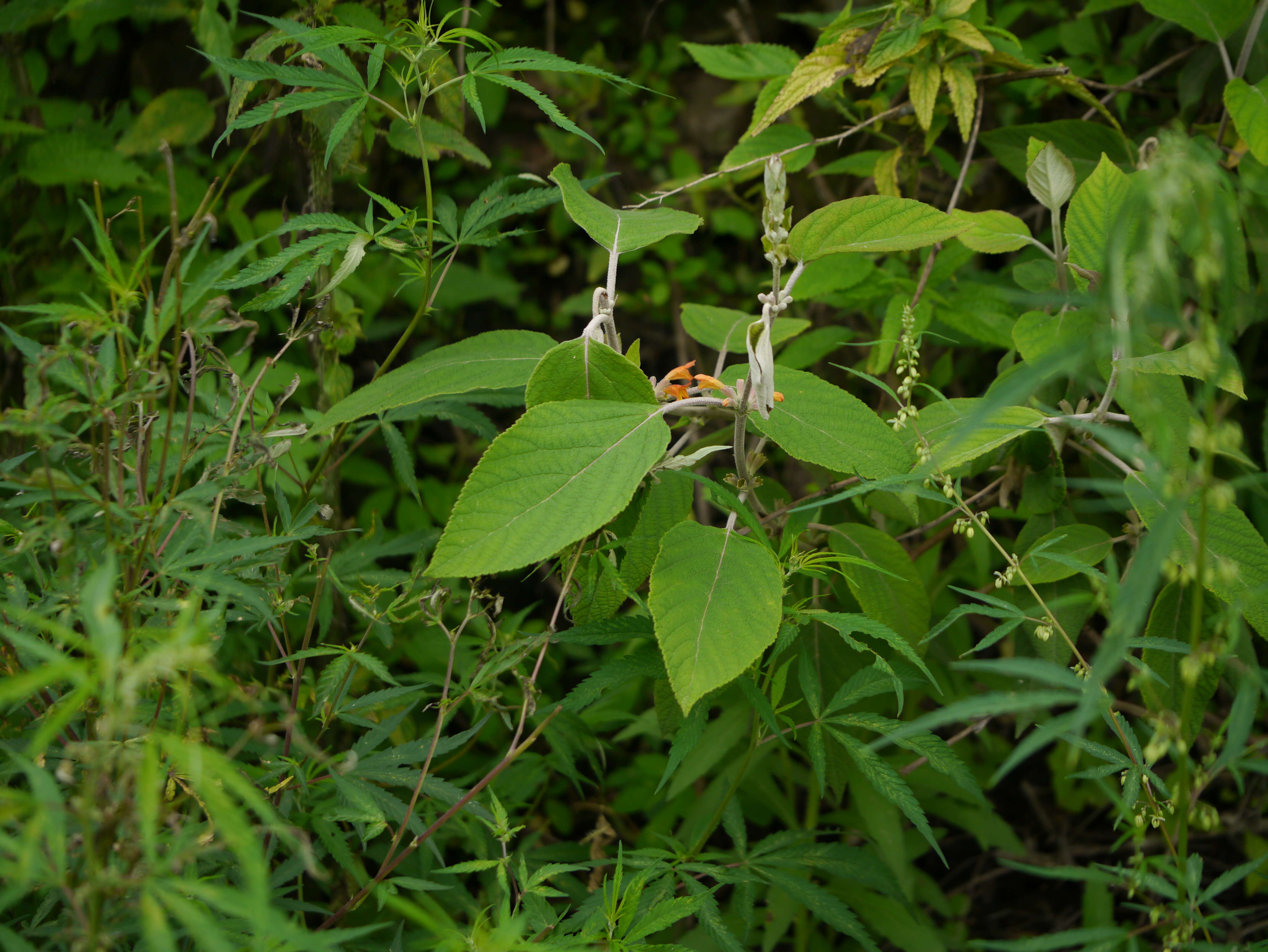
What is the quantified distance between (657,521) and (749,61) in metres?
0.83

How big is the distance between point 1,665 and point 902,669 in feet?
2.94

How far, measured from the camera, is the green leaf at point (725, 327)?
3.67 ft

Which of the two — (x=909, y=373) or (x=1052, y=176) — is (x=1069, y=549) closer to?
(x=909, y=373)

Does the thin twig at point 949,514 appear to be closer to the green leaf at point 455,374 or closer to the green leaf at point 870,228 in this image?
the green leaf at point 870,228

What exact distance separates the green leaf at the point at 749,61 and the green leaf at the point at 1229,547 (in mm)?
833

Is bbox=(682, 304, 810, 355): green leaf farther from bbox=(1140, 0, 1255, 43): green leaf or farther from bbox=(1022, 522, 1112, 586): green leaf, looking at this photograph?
bbox=(1140, 0, 1255, 43): green leaf

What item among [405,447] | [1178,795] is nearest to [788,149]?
[405,447]

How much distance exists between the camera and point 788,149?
1.35 meters

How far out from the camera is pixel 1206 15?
4.07ft

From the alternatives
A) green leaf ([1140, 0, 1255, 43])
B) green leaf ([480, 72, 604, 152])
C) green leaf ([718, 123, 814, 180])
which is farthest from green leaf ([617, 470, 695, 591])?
green leaf ([1140, 0, 1255, 43])

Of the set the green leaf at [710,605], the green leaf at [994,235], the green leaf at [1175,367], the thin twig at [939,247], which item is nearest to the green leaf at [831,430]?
the green leaf at [710,605]

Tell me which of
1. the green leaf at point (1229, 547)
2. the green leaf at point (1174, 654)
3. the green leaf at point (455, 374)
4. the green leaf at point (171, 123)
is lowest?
the green leaf at point (1174, 654)

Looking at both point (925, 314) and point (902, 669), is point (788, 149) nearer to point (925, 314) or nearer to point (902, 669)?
point (925, 314)

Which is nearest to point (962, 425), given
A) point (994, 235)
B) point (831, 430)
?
point (831, 430)
